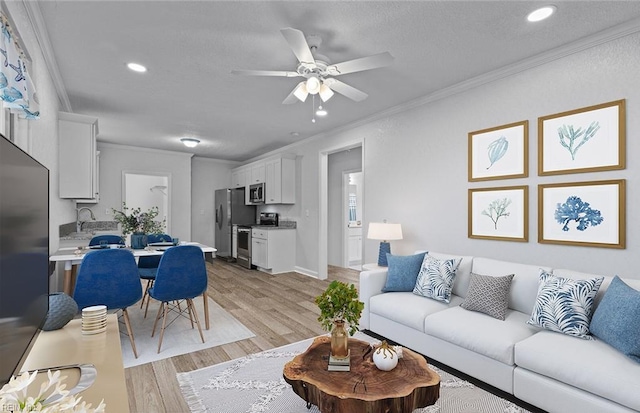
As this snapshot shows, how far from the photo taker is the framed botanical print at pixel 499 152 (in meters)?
2.98

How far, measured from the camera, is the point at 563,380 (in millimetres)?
1834

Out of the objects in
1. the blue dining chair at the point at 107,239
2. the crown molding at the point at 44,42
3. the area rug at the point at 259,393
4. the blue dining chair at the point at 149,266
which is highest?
the crown molding at the point at 44,42

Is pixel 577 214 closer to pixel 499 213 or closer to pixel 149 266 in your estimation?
pixel 499 213

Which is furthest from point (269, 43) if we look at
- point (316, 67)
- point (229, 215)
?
point (229, 215)

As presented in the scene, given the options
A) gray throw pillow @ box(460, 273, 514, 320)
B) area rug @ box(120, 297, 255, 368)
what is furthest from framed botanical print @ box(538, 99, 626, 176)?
area rug @ box(120, 297, 255, 368)

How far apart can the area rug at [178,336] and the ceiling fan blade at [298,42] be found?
8.51 feet

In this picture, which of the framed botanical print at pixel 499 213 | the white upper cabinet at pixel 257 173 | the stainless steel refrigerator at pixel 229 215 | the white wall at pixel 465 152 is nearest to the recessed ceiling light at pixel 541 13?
the white wall at pixel 465 152

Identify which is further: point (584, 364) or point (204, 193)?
point (204, 193)

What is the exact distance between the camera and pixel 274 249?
619cm

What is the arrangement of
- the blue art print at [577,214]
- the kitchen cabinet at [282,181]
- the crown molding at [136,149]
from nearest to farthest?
the blue art print at [577,214] → the kitchen cabinet at [282,181] → the crown molding at [136,149]

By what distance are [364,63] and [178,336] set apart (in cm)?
304

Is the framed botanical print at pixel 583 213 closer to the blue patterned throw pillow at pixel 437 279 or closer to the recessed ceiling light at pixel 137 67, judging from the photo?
the blue patterned throw pillow at pixel 437 279

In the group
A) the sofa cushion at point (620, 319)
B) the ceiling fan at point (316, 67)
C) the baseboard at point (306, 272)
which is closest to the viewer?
the sofa cushion at point (620, 319)

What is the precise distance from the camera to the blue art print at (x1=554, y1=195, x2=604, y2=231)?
2.53 meters
